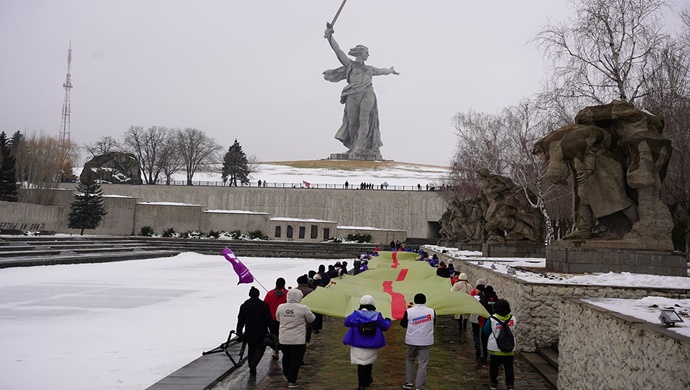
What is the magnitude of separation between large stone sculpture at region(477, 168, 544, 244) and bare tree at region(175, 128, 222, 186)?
188 ft

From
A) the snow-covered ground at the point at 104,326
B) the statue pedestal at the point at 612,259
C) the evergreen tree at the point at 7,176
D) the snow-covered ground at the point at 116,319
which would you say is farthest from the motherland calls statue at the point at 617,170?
the evergreen tree at the point at 7,176

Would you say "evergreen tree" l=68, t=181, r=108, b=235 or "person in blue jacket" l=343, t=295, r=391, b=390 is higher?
"evergreen tree" l=68, t=181, r=108, b=235

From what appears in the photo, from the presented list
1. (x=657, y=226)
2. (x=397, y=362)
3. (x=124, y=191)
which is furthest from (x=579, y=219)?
(x=124, y=191)

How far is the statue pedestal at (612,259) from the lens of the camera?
964cm

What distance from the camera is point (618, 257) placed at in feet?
32.6

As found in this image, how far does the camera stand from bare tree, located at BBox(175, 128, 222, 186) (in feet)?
245

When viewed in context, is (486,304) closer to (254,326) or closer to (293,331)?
(293,331)

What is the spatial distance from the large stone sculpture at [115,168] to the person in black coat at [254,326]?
197 ft

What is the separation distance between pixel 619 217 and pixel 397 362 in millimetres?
5407

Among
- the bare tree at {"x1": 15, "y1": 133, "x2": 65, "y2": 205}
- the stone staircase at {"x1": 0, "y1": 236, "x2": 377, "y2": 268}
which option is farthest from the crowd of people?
the bare tree at {"x1": 15, "y1": 133, "x2": 65, "y2": 205}

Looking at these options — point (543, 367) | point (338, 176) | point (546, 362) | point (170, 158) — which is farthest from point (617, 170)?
point (170, 158)

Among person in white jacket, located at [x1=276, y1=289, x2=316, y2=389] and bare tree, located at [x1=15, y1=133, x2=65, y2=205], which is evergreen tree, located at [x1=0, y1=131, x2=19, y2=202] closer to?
bare tree, located at [x1=15, y1=133, x2=65, y2=205]

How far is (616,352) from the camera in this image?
459 centimetres

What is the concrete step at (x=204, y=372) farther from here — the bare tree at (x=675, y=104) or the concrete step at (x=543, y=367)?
the bare tree at (x=675, y=104)
